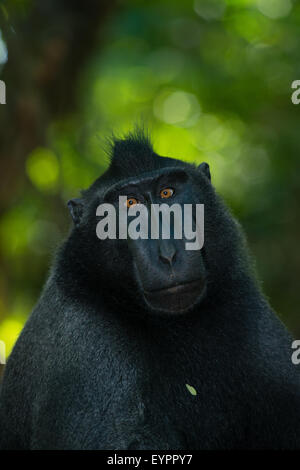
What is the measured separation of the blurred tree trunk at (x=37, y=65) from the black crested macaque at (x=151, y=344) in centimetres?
436

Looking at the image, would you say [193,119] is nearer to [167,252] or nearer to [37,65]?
[37,65]

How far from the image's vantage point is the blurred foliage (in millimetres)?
10430

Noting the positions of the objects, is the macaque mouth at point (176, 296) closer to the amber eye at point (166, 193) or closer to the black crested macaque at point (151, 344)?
the black crested macaque at point (151, 344)

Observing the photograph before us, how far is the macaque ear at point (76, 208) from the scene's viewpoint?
5.64 metres

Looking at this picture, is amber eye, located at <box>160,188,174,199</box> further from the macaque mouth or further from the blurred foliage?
the blurred foliage

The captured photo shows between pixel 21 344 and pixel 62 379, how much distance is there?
2.91ft

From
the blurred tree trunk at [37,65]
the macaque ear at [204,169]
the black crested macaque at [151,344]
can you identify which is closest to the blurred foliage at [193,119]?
the blurred tree trunk at [37,65]

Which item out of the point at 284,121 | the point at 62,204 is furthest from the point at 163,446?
the point at 284,121

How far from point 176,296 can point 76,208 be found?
1391mm

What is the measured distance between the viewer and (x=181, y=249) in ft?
15.6

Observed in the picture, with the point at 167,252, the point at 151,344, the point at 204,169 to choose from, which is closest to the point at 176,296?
the point at 167,252

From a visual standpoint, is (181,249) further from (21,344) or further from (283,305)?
(283,305)

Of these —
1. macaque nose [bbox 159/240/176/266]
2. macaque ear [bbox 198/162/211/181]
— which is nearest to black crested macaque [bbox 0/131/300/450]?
macaque nose [bbox 159/240/176/266]

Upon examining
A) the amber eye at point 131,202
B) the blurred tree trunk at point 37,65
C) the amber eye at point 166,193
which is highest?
the blurred tree trunk at point 37,65
